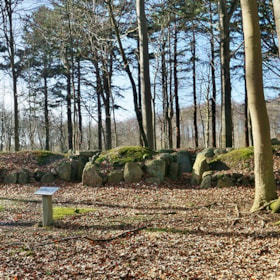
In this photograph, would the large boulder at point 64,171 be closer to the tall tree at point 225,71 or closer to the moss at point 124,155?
the moss at point 124,155

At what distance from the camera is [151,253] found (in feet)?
13.8

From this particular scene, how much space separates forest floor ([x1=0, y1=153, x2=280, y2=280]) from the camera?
365 cm

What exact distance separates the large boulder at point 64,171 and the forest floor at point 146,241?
3471mm

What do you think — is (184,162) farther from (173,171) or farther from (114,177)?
(114,177)

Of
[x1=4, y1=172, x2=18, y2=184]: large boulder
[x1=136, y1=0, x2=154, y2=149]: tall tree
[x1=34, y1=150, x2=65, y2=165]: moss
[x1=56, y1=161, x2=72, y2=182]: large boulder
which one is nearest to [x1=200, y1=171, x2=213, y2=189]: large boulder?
[x1=136, y1=0, x2=154, y2=149]: tall tree

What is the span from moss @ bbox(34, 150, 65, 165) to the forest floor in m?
4.95

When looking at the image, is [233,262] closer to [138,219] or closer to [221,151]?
[138,219]

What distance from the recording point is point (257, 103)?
19.7ft

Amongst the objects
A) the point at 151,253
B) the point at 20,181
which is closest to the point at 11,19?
the point at 20,181

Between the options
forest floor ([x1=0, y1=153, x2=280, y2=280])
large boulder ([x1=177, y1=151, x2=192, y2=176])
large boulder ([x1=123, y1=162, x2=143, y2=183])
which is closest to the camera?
forest floor ([x1=0, y1=153, x2=280, y2=280])

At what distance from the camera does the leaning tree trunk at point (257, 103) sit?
6.00 metres

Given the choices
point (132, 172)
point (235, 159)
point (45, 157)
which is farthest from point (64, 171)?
point (235, 159)

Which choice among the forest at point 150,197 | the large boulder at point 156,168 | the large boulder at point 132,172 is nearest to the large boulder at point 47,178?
the forest at point 150,197

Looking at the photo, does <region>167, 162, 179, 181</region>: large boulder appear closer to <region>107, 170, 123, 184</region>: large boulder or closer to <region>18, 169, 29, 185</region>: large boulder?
<region>107, 170, 123, 184</region>: large boulder
